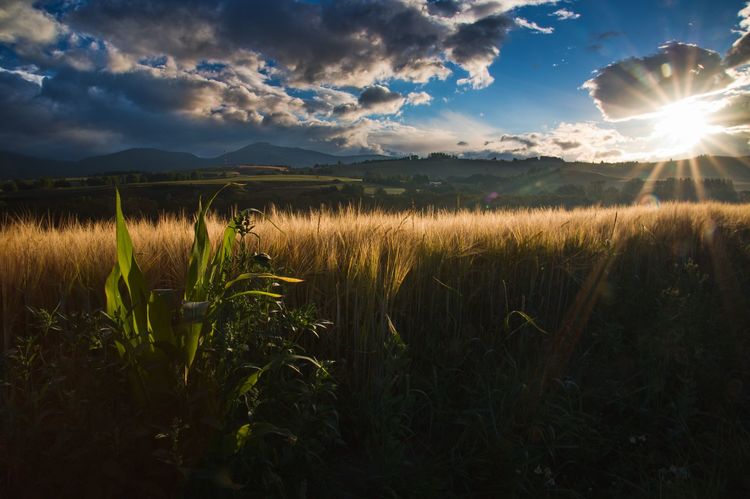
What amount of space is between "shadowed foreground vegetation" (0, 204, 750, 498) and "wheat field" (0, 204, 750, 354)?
2cm

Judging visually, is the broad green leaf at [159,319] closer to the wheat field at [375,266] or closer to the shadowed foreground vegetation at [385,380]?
the shadowed foreground vegetation at [385,380]

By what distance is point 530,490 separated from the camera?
196 cm

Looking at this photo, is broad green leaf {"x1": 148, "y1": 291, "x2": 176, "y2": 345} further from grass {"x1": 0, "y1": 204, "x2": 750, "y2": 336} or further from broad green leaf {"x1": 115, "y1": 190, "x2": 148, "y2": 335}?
grass {"x1": 0, "y1": 204, "x2": 750, "y2": 336}

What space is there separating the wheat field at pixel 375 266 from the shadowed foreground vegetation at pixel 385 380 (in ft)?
0.06

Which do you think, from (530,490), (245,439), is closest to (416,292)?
(530,490)

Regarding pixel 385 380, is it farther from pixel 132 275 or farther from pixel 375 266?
pixel 132 275

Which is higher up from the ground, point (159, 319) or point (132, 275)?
point (132, 275)

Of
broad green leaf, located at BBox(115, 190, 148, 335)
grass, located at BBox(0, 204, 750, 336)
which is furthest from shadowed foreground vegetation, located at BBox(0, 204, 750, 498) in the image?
broad green leaf, located at BBox(115, 190, 148, 335)

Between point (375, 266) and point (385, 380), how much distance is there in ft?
2.17

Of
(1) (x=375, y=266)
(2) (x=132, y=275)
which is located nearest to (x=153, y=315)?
(2) (x=132, y=275)

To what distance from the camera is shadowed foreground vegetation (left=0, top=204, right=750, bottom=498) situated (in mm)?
1475

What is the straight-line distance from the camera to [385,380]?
204 centimetres

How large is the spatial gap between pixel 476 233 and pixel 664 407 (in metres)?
1.91

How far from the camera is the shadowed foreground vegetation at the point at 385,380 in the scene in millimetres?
1475
